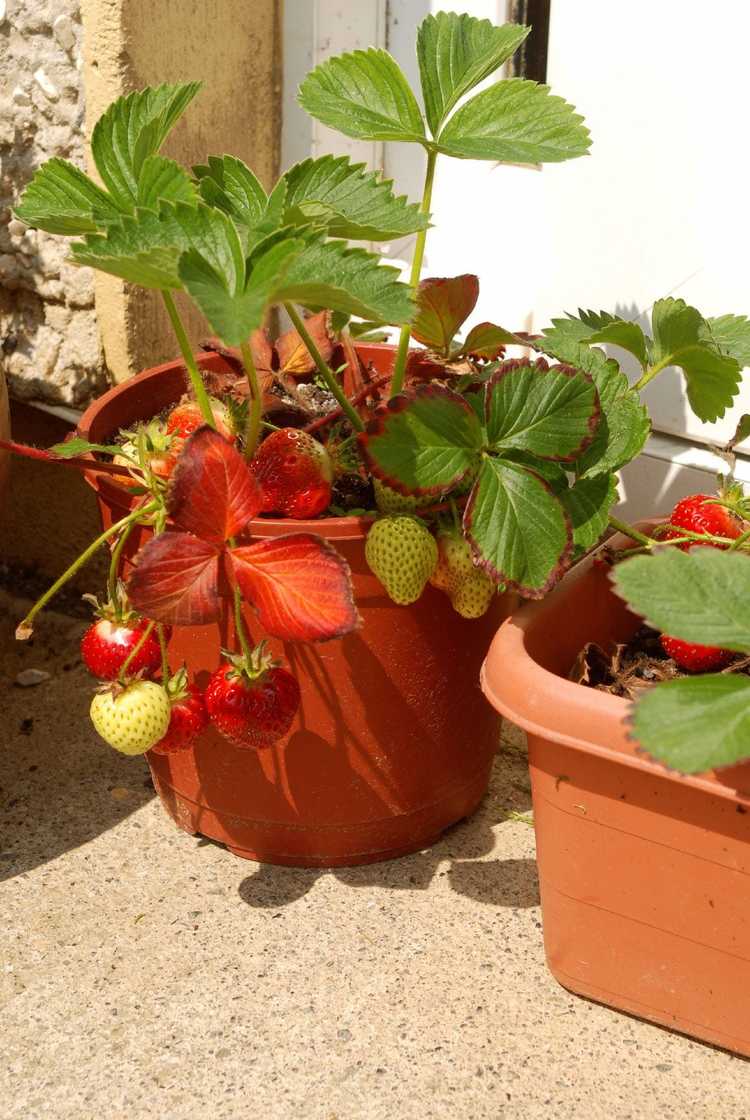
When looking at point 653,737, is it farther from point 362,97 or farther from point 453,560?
point 362,97

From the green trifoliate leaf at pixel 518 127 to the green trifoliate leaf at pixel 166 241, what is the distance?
300 millimetres

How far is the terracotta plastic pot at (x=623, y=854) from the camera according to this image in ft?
3.89

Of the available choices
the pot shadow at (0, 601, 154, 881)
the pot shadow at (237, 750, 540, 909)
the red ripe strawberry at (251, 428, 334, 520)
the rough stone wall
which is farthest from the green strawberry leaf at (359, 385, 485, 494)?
the rough stone wall

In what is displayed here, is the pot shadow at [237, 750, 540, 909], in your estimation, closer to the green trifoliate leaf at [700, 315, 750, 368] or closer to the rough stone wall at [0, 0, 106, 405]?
the green trifoliate leaf at [700, 315, 750, 368]

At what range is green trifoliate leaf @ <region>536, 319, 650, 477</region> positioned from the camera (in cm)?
131

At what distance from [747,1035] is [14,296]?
148 cm

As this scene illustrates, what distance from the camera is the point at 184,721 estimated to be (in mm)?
1348

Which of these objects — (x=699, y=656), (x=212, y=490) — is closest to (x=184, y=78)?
(x=212, y=490)

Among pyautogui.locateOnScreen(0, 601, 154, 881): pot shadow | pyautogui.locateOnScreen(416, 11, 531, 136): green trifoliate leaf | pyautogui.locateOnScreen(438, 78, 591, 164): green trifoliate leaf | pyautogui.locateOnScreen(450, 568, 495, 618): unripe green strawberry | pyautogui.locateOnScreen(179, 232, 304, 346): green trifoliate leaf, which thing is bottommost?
pyautogui.locateOnScreen(0, 601, 154, 881): pot shadow

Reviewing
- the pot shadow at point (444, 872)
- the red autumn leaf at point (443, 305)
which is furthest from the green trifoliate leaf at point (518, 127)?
the pot shadow at point (444, 872)

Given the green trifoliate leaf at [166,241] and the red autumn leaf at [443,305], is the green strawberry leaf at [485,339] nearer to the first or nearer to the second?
the red autumn leaf at [443,305]

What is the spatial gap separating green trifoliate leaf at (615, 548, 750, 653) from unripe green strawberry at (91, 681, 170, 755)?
50 cm

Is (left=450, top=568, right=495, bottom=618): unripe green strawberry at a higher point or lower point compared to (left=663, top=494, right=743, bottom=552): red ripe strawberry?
lower

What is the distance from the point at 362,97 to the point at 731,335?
18.6 inches
